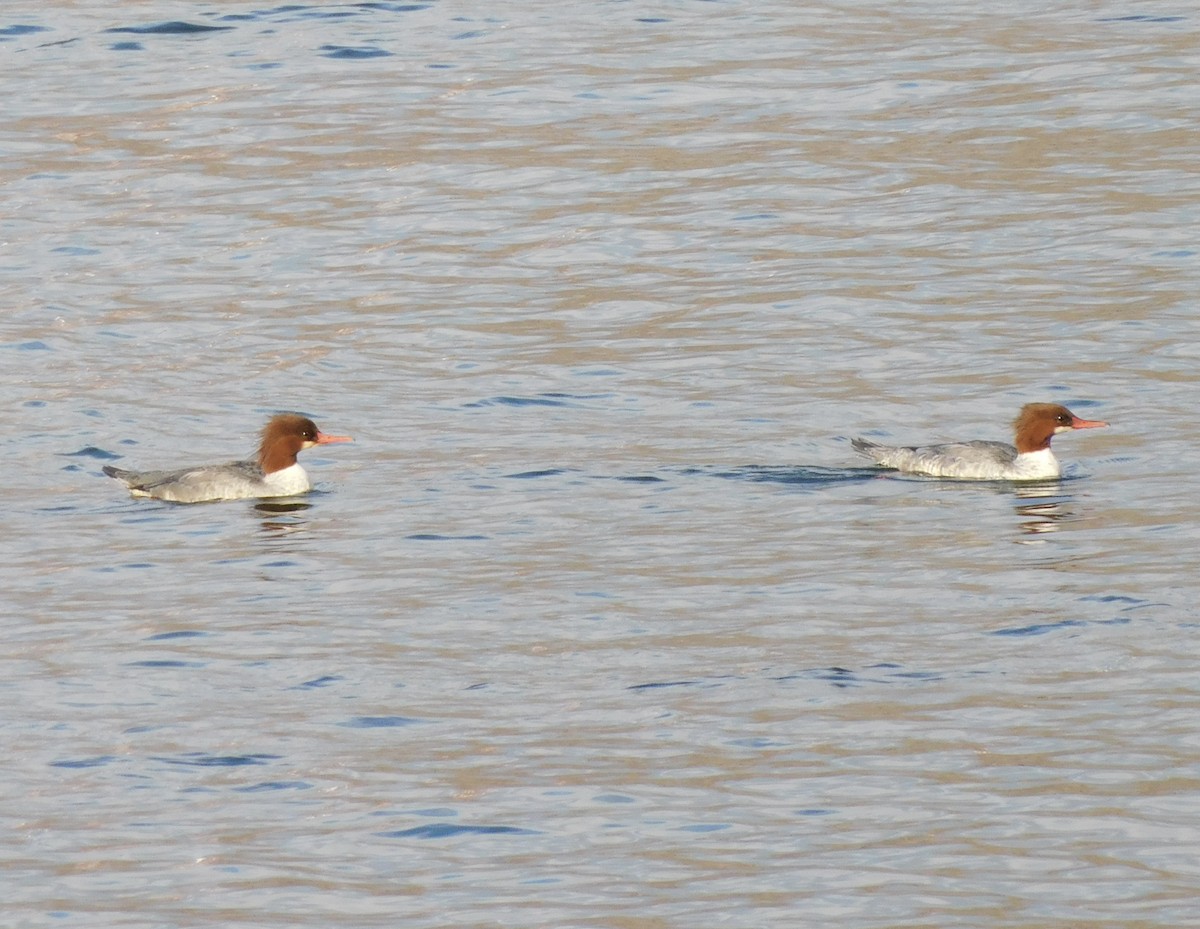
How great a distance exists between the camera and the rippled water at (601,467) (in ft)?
30.9

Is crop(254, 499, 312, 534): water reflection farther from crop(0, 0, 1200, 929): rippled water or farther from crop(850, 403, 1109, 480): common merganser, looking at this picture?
crop(850, 403, 1109, 480): common merganser

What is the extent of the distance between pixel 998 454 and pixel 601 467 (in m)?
2.97

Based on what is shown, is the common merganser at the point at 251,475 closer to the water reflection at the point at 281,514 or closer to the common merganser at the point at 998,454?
the water reflection at the point at 281,514

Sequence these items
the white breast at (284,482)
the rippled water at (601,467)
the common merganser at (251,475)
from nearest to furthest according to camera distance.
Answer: the rippled water at (601,467) < the common merganser at (251,475) < the white breast at (284,482)

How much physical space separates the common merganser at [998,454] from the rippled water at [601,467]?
0.18 metres

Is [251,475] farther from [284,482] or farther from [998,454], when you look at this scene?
[998,454]

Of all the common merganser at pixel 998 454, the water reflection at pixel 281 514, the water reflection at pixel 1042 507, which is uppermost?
the common merganser at pixel 998 454

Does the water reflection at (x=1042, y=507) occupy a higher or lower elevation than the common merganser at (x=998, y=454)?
lower

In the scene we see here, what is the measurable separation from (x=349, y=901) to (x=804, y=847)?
185 centimetres

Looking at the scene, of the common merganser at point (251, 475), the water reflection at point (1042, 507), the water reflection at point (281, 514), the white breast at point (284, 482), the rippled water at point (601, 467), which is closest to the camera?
the rippled water at point (601, 467)

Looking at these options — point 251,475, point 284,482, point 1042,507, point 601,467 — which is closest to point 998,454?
point 1042,507

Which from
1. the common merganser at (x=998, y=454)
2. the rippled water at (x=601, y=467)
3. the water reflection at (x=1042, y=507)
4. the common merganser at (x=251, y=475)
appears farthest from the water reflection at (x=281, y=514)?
the water reflection at (x=1042, y=507)

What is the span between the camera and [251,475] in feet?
54.9

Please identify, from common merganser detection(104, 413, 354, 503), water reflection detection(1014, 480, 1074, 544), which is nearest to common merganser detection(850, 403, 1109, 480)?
water reflection detection(1014, 480, 1074, 544)
